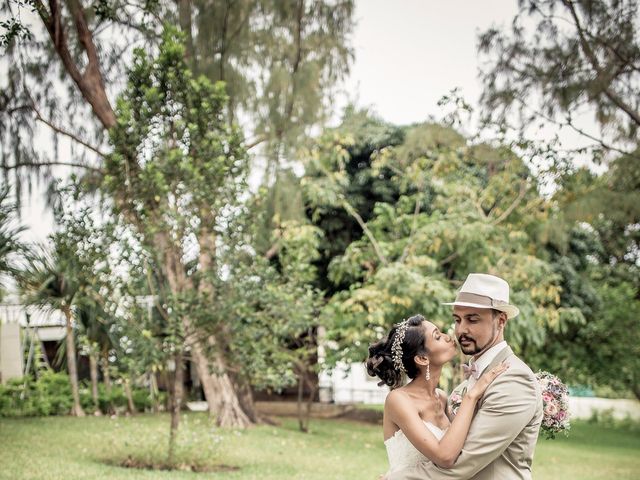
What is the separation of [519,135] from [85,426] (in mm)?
8765

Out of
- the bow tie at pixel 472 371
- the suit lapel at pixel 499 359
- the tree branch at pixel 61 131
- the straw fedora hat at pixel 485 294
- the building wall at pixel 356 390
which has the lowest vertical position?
the building wall at pixel 356 390

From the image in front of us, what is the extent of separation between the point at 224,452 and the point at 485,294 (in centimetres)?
934

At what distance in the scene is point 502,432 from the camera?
2918 mm

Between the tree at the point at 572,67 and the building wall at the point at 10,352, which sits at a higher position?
the tree at the point at 572,67

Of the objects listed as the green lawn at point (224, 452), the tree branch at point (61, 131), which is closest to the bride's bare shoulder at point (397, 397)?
the green lawn at point (224, 452)

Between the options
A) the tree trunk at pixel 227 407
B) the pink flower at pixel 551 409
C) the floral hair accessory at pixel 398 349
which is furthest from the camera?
the tree trunk at pixel 227 407

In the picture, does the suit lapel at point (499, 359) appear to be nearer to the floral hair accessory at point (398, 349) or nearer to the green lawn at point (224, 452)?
the floral hair accessory at point (398, 349)

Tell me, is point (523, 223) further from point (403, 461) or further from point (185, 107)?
point (403, 461)

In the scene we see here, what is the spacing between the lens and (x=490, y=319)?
3178 millimetres

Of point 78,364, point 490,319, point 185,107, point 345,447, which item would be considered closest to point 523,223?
point 345,447

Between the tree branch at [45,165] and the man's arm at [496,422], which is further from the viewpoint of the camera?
the tree branch at [45,165]

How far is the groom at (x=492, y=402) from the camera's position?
2.93 m

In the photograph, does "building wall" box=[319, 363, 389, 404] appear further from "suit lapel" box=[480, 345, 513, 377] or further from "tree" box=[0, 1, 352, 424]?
"suit lapel" box=[480, 345, 513, 377]

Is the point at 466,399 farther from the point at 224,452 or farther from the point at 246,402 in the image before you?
the point at 246,402
